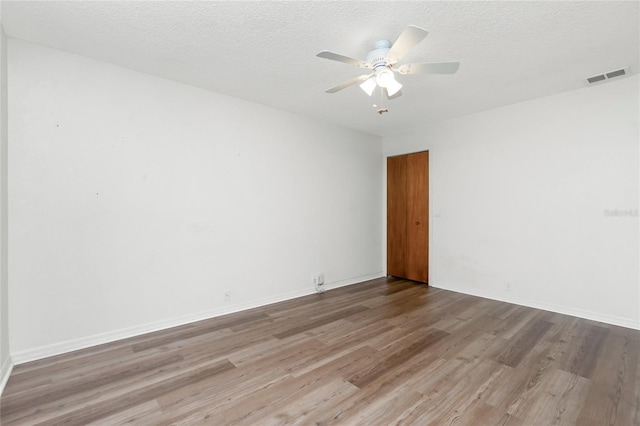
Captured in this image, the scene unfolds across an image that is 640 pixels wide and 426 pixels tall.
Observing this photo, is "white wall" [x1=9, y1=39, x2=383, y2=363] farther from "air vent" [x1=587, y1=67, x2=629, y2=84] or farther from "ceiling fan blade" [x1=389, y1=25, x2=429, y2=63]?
"air vent" [x1=587, y1=67, x2=629, y2=84]

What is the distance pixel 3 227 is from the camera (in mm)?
2244

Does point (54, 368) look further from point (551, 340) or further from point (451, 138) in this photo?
point (451, 138)

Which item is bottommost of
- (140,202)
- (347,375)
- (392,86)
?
(347,375)

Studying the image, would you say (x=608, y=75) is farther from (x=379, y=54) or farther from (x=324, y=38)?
(x=324, y=38)

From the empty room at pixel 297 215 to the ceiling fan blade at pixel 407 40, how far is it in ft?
0.06

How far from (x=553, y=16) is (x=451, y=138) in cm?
252

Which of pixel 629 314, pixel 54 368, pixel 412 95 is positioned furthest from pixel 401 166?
pixel 54 368

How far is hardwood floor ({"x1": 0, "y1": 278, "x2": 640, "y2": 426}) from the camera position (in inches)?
71.3

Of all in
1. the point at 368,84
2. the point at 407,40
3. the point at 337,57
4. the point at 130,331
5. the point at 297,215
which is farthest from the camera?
the point at 297,215

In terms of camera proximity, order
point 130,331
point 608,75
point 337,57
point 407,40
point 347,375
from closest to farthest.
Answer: point 407,40
point 337,57
point 347,375
point 130,331
point 608,75

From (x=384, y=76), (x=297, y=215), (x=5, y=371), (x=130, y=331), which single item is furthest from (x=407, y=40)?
(x=5, y=371)

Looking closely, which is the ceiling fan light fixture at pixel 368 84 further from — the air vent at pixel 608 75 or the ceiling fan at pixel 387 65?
the air vent at pixel 608 75

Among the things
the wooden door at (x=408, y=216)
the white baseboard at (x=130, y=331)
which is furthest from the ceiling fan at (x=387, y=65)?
the white baseboard at (x=130, y=331)

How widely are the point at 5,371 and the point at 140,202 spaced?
162cm
